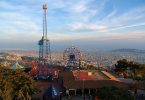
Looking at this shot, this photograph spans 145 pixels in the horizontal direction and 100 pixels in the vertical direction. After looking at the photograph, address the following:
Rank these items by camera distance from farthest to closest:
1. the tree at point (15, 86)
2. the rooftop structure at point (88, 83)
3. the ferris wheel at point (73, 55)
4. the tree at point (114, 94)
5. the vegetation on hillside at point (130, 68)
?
the ferris wheel at point (73, 55), the vegetation on hillside at point (130, 68), the rooftop structure at point (88, 83), the tree at point (15, 86), the tree at point (114, 94)

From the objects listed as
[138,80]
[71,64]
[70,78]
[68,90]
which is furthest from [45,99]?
[71,64]

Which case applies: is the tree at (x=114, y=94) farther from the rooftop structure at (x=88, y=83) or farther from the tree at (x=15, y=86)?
the rooftop structure at (x=88, y=83)

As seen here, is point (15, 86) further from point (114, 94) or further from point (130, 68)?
point (130, 68)

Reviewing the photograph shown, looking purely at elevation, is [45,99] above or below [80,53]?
below

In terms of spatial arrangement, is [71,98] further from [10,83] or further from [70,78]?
[10,83]

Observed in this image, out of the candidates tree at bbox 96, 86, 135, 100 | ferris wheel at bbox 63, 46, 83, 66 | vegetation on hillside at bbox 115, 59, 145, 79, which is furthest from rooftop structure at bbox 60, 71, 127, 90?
ferris wheel at bbox 63, 46, 83, 66

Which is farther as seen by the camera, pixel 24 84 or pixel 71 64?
pixel 71 64

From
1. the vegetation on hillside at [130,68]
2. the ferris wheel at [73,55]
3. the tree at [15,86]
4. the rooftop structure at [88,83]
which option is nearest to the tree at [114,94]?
the tree at [15,86]

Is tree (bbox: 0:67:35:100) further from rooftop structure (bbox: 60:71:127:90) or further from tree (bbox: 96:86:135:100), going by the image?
rooftop structure (bbox: 60:71:127:90)

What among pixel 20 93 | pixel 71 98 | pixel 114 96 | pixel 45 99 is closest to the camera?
pixel 114 96

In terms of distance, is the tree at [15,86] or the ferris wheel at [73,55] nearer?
the tree at [15,86]

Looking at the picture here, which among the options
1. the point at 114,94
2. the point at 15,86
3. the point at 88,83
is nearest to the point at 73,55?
the point at 88,83
